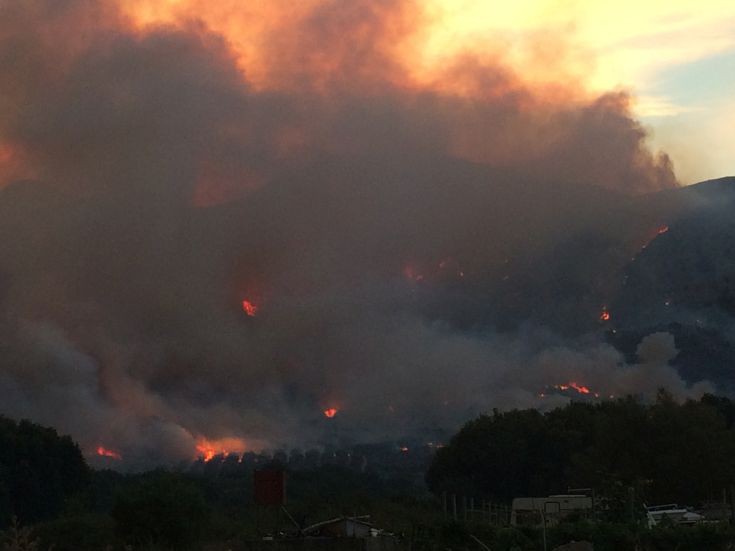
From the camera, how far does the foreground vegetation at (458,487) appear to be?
145 ft

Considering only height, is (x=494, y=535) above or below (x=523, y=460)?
below

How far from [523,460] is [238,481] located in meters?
32.9

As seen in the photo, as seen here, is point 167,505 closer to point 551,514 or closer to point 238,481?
point 551,514

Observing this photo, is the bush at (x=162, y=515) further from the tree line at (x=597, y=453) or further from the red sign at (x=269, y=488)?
the tree line at (x=597, y=453)

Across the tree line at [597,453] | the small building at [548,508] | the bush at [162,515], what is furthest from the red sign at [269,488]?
the tree line at [597,453]

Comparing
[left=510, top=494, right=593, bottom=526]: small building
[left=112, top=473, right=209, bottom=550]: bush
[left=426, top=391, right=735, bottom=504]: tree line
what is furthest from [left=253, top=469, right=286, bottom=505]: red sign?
[left=426, top=391, right=735, bottom=504]: tree line

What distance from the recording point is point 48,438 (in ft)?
345

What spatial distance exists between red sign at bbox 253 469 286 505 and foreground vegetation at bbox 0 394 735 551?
63.2 inches

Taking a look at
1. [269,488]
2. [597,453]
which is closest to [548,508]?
[269,488]

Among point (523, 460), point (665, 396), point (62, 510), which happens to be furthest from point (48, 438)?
point (665, 396)

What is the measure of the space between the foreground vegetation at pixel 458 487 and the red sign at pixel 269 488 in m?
1.61

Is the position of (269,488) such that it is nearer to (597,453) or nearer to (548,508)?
(548,508)

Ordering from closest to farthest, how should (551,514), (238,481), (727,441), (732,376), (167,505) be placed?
(551,514) → (167,505) → (727,441) → (238,481) → (732,376)

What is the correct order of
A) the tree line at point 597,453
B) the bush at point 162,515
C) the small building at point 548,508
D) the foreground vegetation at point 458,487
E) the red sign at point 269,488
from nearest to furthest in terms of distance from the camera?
1. the foreground vegetation at point 458,487
2. the red sign at point 269,488
3. the small building at point 548,508
4. the bush at point 162,515
5. the tree line at point 597,453
